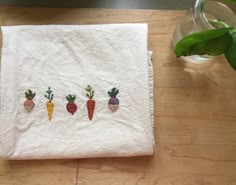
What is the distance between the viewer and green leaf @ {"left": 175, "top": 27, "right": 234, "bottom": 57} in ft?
1.53

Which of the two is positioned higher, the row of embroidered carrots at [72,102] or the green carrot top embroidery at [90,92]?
the green carrot top embroidery at [90,92]

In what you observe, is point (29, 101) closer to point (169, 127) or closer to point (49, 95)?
point (49, 95)

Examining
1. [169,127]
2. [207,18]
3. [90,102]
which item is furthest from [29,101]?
[207,18]

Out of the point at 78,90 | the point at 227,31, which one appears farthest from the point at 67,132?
the point at 227,31

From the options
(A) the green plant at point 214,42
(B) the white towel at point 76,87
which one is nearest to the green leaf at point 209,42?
(A) the green plant at point 214,42

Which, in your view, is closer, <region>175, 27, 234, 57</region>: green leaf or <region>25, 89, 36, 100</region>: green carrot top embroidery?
<region>175, 27, 234, 57</region>: green leaf

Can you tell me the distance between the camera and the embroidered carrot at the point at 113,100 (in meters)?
0.59

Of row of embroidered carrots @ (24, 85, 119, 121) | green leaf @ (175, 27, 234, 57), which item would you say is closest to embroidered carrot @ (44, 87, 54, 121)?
row of embroidered carrots @ (24, 85, 119, 121)

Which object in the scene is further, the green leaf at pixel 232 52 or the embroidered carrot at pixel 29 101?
the embroidered carrot at pixel 29 101

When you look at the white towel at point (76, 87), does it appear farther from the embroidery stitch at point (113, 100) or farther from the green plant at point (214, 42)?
the green plant at point (214, 42)

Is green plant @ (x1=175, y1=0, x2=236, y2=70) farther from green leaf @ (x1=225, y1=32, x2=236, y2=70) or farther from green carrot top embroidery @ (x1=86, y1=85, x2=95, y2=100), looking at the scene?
green carrot top embroidery @ (x1=86, y1=85, x2=95, y2=100)

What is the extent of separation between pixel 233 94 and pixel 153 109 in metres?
0.17

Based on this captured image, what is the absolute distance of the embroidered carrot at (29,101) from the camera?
1.94 feet

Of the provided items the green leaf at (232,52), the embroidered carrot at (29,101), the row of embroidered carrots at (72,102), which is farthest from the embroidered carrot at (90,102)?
the green leaf at (232,52)
